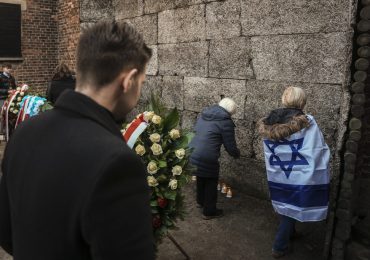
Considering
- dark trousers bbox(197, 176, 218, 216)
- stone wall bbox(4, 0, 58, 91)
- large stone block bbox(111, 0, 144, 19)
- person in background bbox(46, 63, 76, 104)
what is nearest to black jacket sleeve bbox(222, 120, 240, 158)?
dark trousers bbox(197, 176, 218, 216)

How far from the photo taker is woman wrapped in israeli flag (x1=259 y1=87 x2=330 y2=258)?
384cm

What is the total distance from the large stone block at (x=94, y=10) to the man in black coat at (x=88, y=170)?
300 inches

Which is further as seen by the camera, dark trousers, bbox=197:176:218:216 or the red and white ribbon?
dark trousers, bbox=197:176:218:216

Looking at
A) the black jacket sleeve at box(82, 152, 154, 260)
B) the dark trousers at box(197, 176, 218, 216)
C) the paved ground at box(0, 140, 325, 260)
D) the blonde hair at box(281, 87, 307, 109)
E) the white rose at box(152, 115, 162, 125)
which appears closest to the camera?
the black jacket sleeve at box(82, 152, 154, 260)

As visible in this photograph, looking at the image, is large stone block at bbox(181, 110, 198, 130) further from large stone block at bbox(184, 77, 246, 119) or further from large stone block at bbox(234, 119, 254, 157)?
large stone block at bbox(234, 119, 254, 157)

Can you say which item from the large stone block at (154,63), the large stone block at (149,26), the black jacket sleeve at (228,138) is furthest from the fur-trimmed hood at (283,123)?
the large stone block at (149,26)

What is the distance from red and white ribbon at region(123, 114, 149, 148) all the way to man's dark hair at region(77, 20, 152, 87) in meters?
2.00

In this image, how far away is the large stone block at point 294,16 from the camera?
178 inches

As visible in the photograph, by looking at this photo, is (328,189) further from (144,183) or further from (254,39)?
(144,183)

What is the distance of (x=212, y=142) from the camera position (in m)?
5.02

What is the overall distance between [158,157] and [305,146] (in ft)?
4.81

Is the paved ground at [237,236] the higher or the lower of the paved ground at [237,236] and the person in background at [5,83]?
the lower

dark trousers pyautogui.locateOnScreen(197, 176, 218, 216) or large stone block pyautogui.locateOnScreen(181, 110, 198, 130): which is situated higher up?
large stone block pyautogui.locateOnScreen(181, 110, 198, 130)

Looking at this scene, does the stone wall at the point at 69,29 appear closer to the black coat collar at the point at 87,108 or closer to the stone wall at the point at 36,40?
A: the stone wall at the point at 36,40
